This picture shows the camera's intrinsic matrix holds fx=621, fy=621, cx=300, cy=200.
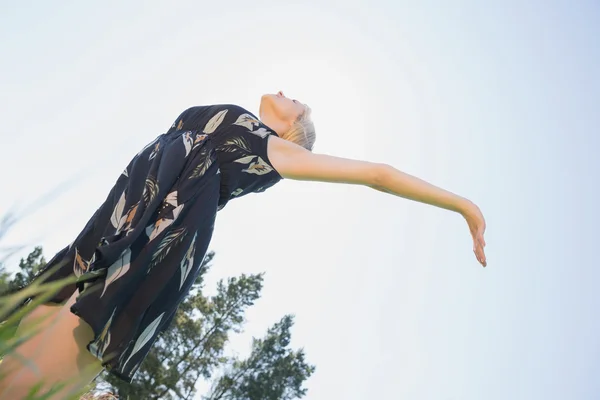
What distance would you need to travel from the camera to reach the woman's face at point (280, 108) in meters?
3.21

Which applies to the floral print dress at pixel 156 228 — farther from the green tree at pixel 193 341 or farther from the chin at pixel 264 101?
the green tree at pixel 193 341

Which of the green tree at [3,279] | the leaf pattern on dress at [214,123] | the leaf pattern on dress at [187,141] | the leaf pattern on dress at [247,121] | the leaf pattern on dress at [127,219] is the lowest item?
the green tree at [3,279]

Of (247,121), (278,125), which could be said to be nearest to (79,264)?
(247,121)

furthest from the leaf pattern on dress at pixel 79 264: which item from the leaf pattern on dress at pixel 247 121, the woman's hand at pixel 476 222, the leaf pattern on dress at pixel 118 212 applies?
the woman's hand at pixel 476 222

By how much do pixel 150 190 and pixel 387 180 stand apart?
0.88m

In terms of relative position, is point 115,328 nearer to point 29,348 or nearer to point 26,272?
point 29,348

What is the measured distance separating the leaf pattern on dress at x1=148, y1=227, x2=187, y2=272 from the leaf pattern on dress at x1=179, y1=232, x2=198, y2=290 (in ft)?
0.21

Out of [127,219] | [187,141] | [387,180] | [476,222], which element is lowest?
[127,219]

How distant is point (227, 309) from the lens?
704 inches

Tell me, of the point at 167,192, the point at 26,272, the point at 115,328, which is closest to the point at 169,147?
the point at 167,192

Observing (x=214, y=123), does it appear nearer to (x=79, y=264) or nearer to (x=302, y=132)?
(x=302, y=132)

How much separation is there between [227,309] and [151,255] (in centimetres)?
1614

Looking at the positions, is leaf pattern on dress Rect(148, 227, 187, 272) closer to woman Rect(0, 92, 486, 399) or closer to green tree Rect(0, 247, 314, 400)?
woman Rect(0, 92, 486, 399)

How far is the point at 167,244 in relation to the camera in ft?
7.22
